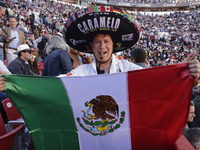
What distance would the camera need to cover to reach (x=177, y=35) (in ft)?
109

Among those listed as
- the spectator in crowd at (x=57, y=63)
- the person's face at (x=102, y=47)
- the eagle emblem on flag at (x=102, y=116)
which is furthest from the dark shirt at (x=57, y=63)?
the eagle emblem on flag at (x=102, y=116)

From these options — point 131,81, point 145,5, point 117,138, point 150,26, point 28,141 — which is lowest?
point 28,141

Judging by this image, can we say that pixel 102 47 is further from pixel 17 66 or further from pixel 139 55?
pixel 17 66

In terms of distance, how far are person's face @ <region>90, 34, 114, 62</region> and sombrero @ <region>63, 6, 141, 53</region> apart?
0.06 meters

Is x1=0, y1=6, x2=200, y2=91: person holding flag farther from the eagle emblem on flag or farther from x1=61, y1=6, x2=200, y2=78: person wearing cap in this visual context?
the eagle emblem on flag

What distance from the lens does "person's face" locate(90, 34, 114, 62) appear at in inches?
71.2

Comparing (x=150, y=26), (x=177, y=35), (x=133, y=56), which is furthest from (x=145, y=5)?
(x=133, y=56)

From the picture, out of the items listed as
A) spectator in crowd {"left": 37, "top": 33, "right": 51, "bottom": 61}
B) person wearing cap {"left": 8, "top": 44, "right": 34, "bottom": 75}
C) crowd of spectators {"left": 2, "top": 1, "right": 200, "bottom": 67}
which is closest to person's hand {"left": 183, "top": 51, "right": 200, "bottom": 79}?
person wearing cap {"left": 8, "top": 44, "right": 34, "bottom": 75}

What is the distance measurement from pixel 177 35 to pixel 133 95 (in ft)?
118

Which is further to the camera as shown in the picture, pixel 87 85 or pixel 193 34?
pixel 193 34

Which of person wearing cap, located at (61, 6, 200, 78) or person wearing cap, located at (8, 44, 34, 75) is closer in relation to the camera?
person wearing cap, located at (61, 6, 200, 78)

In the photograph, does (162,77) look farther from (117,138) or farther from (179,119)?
(117,138)

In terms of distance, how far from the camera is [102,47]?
180 cm

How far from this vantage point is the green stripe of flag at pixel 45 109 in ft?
4.86
